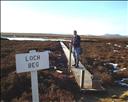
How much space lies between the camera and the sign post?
15.8ft

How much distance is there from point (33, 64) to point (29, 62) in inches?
3.0

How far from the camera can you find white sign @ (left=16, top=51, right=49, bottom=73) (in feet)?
15.8

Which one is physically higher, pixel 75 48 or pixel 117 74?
pixel 75 48

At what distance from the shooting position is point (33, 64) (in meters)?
4.90

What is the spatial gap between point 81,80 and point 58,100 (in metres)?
1.86

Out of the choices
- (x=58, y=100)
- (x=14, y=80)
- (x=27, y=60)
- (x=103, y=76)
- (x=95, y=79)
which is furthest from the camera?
(x=103, y=76)

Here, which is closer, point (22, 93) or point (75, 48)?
point (22, 93)

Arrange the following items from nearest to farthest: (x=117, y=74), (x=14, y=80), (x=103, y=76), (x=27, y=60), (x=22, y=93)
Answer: (x=27, y=60)
(x=22, y=93)
(x=14, y=80)
(x=103, y=76)
(x=117, y=74)

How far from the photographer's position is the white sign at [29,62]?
482cm

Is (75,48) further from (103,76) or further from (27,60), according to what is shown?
(27,60)

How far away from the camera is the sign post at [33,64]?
190 inches

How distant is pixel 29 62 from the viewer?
4871 millimetres

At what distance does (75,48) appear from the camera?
13.6m

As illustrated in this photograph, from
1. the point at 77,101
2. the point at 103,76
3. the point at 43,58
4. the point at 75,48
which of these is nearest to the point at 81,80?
the point at 77,101
